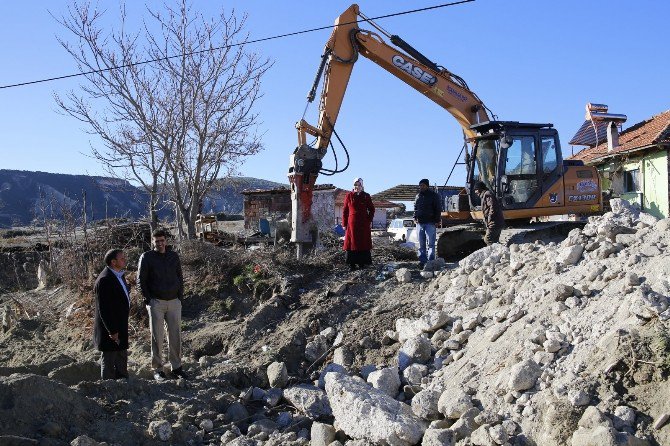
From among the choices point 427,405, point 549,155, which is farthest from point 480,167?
point 427,405

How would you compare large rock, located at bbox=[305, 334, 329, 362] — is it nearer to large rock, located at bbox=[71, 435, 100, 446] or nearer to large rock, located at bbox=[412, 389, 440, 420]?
large rock, located at bbox=[412, 389, 440, 420]

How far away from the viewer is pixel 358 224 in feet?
34.2

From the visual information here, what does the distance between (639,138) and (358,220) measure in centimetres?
1368

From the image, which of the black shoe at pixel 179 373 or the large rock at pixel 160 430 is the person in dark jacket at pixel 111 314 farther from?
the large rock at pixel 160 430

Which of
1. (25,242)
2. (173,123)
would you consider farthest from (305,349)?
(25,242)

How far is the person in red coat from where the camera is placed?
10.4m

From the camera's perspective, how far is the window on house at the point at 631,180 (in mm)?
20578

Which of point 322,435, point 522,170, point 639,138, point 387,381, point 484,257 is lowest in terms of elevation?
point 322,435

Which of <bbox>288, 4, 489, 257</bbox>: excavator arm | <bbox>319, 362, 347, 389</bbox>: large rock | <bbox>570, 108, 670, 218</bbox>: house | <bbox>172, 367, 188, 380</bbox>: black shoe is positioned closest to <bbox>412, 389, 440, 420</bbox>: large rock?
<bbox>319, 362, 347, 389</bbox>: large rock

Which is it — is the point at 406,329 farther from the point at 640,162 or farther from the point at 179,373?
the point at 640,162

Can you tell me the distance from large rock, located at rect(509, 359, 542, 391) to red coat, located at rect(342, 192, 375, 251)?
5062 millimetres

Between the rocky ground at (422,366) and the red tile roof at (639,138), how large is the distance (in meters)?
11.6

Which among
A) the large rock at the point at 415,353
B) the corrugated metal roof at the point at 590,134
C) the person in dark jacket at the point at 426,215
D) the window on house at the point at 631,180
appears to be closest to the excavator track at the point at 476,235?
the person in dark jacket at the point at 426,215

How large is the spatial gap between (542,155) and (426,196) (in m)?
2.63
